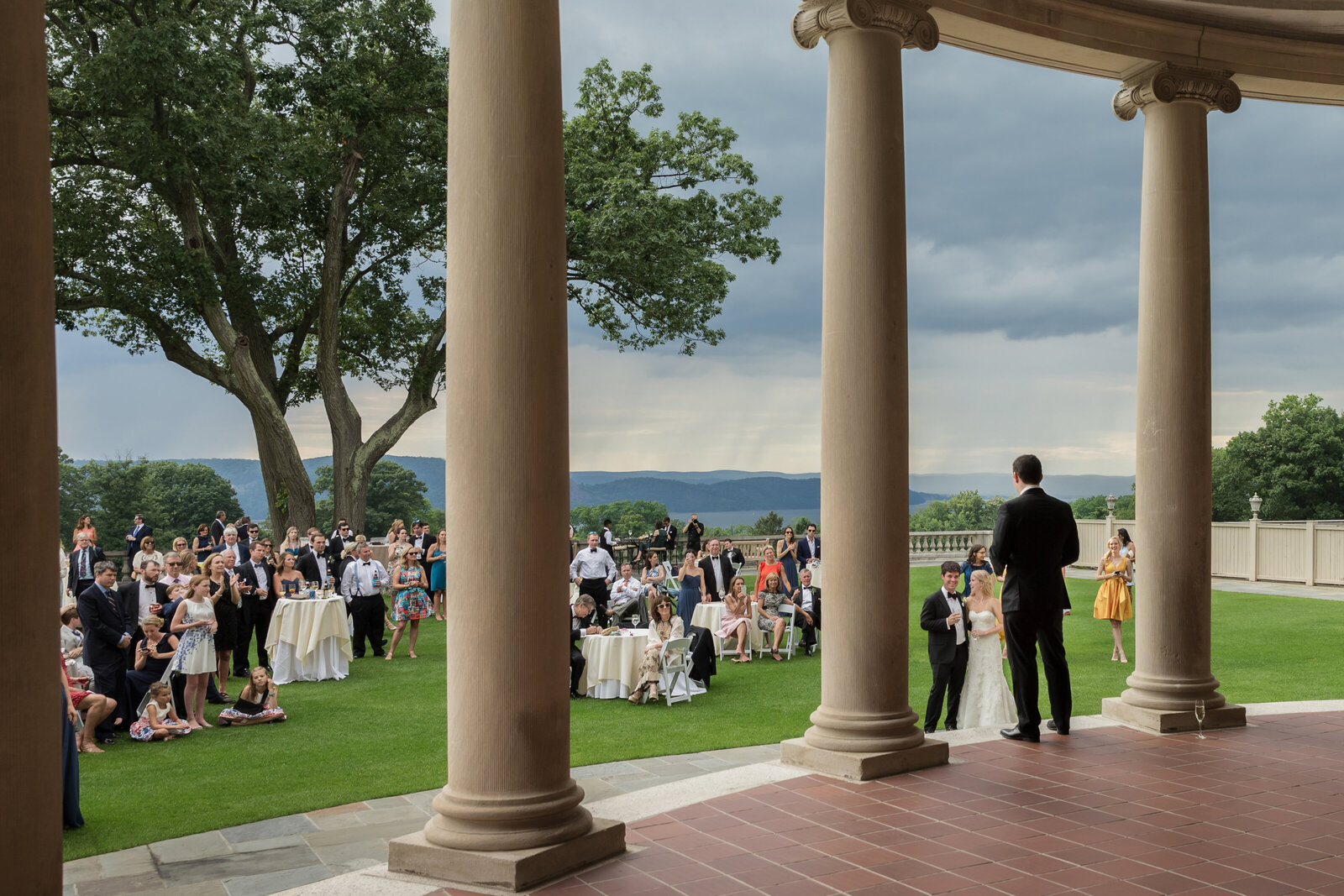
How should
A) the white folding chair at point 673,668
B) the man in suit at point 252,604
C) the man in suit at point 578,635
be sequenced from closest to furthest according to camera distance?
the white folding chair at point 673,668, the man in suit at point 578,635, the man in suit at point 252,604

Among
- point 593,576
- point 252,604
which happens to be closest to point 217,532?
point 252,604

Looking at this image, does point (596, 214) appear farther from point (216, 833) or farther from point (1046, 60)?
point (216, 833)

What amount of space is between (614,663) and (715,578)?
886 cm

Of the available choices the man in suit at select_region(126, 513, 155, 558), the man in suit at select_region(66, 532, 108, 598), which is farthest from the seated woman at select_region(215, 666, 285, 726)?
the man in suit at select_region(126, 513, 155, 558)

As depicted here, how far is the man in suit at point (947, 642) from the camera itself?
57.4 feet

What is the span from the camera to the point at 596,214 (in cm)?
4741

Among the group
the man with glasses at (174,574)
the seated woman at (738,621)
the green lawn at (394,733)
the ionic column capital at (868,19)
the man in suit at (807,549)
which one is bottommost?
the green lawn at (394,733)

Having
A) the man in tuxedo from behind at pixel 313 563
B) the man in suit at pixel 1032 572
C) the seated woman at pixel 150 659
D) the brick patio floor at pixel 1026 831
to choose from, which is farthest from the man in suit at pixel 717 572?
the brick patio floor at pixel 1026 831

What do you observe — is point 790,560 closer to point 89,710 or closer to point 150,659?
point 150,659

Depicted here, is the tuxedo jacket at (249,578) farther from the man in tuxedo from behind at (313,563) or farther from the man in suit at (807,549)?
the man in suit at (807,549)

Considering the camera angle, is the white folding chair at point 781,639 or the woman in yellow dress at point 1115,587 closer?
the woman in yellow dress at point 1115,587

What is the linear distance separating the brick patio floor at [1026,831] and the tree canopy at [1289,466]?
113725mm

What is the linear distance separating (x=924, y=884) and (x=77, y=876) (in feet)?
29.9

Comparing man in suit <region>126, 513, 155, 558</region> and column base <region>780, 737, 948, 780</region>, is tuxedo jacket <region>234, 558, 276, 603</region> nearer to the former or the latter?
man in suit <region>126, 513, 155, 558</region>
